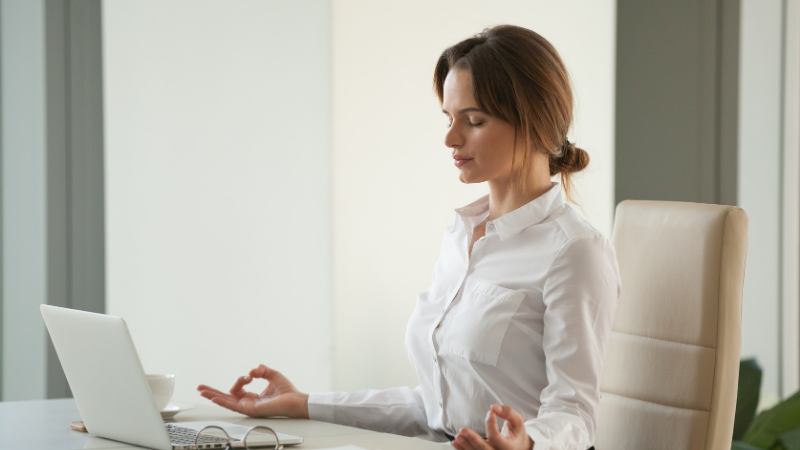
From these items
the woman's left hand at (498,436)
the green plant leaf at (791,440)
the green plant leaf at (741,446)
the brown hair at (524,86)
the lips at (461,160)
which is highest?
the brown hair at (524,86)

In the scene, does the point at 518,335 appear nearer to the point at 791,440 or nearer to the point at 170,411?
the point at 170,411

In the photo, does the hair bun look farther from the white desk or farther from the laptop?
the laptop

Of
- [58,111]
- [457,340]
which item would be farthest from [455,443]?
[58,111]

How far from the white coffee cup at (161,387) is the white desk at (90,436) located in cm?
5

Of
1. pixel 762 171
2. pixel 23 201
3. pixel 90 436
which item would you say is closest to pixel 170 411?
pixel 90 436

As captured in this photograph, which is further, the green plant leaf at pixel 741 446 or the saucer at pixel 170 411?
the green plant leaf at pixel 741 446

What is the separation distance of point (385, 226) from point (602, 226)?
877 mm

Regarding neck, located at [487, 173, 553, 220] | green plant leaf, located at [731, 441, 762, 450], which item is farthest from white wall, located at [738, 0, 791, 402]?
neck, located at [487, 173, 553, 220]

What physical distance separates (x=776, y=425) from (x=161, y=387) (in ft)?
5.75

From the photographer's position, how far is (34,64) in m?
2.06

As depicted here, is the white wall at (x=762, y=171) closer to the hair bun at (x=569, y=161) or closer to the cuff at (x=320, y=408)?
the hair bun at (x=569, y=161)

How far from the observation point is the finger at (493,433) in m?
0.89

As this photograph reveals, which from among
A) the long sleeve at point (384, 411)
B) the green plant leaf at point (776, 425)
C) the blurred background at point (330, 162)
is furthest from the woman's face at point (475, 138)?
the green plant leaf at point (776, 425)

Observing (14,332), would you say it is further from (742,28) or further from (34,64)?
(742,28)
